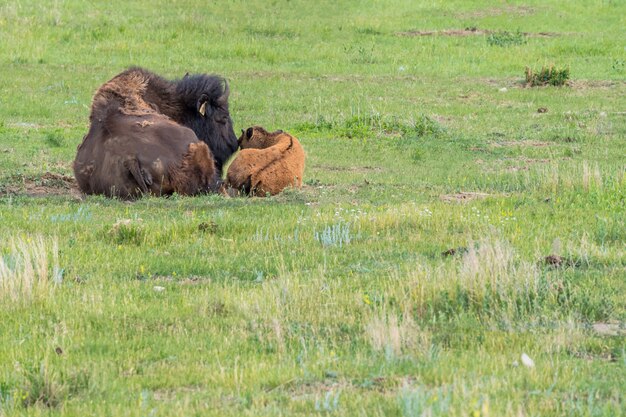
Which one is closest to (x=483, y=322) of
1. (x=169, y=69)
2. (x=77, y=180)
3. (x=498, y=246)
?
(x=498, y=246)

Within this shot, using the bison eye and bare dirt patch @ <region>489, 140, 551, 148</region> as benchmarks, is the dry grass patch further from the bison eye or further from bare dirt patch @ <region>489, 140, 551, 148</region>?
bare dirt patch @ <region>489, 140, 551, 148</region>

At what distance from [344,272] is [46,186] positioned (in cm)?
607

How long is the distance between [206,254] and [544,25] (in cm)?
2465

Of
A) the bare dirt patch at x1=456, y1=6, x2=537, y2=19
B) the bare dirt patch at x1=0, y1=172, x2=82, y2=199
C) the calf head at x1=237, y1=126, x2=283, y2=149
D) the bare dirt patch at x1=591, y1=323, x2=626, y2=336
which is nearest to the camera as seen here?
the bare dirt patch at x1=591, y1=323, x2=626, y2=336

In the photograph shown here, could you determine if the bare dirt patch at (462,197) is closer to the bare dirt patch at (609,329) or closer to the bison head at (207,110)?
the bison head at (207,110)

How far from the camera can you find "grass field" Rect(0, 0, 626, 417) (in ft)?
17.4

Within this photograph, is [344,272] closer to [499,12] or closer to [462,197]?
[462,197]

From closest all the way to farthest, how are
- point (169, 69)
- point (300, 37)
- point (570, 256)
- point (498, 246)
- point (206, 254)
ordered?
point (498, 246) → point (570, 256) → point (206, 254) → point (169, 69) → point (300, 37)

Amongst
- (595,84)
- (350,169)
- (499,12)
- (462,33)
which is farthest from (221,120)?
(499,12)

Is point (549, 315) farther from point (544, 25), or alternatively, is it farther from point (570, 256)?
point (544, 25)

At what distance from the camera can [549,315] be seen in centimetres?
662

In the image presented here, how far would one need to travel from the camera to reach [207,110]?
41.9 feet

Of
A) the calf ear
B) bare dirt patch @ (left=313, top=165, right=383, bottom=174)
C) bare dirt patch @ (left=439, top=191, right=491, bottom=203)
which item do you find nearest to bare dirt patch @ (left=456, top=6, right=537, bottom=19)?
bare dirt patch @ (left=313, top=165, right=383, bottom=174)

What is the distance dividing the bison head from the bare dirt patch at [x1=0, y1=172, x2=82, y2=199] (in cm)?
166
